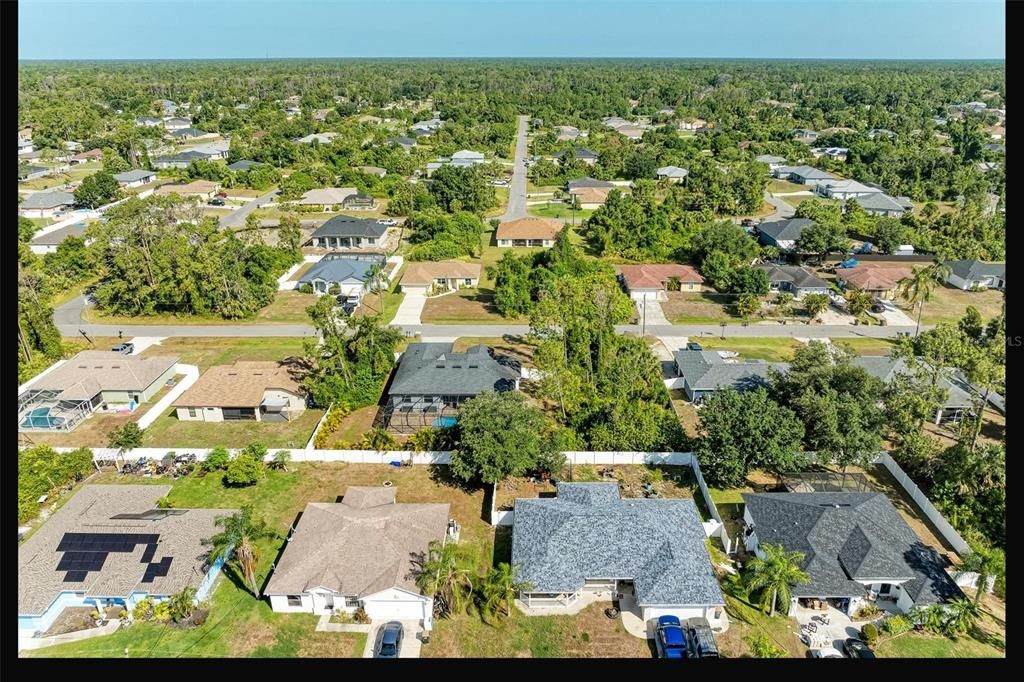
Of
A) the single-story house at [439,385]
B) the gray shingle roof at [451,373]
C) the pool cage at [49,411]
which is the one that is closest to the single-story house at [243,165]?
the pool cage at [49,411]

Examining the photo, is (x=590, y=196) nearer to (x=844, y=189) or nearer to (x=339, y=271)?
(x=844, y=189)

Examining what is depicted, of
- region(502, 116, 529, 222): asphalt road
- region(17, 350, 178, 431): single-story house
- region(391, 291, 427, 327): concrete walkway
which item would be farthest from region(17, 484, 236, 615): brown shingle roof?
region(502, 116, 529, 222): asphalt road

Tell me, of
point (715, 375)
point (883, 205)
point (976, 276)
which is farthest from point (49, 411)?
point (883, 205)

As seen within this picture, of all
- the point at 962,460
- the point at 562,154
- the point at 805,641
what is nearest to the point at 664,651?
the point at 805,641

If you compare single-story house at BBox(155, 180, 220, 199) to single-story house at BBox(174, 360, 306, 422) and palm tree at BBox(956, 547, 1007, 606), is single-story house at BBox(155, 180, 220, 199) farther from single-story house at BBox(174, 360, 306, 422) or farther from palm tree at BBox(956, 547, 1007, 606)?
palm tree at BBox(956, 547, 1007, 606)

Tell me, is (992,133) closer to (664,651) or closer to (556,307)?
(556,307)

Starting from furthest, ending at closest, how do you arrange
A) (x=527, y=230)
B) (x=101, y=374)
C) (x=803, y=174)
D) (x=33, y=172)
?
(x=33, y=172), (x=803, y=174), (x=527, y=230), (x=101, y=374)
